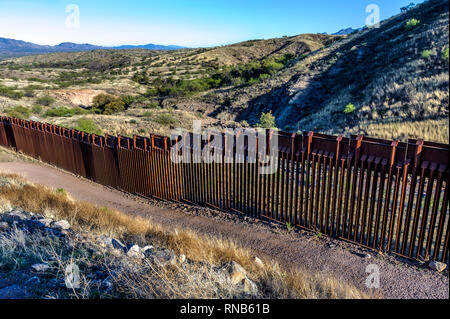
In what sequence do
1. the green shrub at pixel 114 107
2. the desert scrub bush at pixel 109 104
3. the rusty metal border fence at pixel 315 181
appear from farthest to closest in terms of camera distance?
the desert scrub bush at pixel 109 104
the green shrub at pixel 114 107
the rusty metal border fence at pixel 315 181

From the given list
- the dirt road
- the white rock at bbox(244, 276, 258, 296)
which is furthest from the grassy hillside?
the white rock at bbox(244, 276, 258, 296)

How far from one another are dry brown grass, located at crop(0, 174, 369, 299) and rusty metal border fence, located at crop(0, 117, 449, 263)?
1299 mm

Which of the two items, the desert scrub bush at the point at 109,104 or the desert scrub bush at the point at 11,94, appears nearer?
the desert scrub bush at the point at 109,104

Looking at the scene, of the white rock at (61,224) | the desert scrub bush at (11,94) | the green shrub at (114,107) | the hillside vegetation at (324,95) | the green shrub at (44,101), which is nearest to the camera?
the white rock at (61,224)

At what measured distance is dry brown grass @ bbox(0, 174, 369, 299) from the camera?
3342 mm

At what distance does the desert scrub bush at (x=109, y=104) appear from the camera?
2950cm

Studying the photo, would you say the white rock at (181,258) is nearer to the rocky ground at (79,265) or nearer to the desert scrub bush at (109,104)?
the rocky ground at (79,265)

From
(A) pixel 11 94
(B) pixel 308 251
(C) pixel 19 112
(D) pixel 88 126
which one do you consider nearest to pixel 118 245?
(B) pixel 308 251

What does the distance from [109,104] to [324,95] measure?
65.0ft

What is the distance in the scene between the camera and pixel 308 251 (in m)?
4.93

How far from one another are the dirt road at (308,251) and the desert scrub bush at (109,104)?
22.3 meters

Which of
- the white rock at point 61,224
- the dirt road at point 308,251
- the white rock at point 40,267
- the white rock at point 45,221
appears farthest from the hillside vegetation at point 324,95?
the white rock at point 45,221
